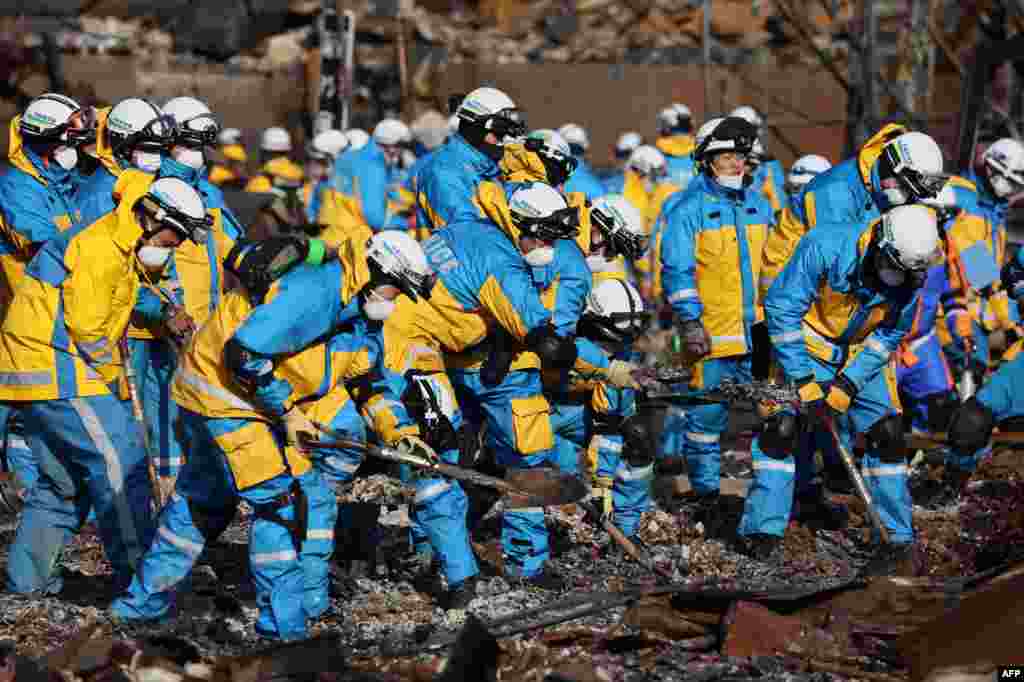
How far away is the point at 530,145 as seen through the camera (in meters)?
10.3

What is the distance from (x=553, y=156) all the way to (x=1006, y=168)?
3.36 metres

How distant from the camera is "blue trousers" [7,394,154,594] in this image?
25.4ft

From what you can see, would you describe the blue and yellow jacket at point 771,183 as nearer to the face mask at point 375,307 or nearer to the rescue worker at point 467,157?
the rescue worker at point 467,157

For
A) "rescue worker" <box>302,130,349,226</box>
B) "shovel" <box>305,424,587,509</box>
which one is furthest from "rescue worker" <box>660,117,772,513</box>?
"rescue worker" <box>302,130,349,226</box>

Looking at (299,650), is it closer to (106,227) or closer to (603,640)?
(603,640)

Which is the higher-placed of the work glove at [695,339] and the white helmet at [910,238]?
the white helmet at [910,238]

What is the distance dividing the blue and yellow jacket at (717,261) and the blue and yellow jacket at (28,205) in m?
3.47

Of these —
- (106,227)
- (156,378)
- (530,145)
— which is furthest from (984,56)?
(106,227)

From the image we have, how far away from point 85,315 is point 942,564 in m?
4.63

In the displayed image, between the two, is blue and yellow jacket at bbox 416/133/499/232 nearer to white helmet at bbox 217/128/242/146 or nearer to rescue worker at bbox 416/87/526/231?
rescue worker at bbox 416/87/526/231

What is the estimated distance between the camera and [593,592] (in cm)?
820

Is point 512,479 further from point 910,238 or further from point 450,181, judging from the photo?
point 450,181

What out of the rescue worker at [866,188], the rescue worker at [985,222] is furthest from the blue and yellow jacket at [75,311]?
the rescue worker at [985,222]

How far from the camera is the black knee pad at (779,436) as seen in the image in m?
8.69
